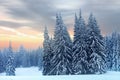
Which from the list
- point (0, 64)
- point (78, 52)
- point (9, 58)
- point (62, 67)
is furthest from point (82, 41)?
point (0, 64)

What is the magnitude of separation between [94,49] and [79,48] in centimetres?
332

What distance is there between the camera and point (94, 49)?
5866cm

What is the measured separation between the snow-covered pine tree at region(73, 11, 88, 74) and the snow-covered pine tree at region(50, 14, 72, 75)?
1.36 metres

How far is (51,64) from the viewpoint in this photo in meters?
64.7

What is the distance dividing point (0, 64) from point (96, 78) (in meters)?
116

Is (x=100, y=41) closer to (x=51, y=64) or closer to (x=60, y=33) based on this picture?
(x=60, y=33)

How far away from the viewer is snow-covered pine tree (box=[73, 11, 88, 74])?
5800 cm

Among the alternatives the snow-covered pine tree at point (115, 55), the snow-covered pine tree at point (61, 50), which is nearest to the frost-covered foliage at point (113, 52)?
the snow-covered pine tree at point (115, 55)

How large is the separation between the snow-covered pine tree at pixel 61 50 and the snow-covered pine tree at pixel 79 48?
136 cm

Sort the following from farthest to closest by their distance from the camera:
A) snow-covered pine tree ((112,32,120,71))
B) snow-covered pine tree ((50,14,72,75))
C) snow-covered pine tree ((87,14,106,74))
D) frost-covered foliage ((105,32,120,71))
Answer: snow-covered pine tree ((112,32,120,71)), frost-covered foliage ((105,32,120,71)), snow-covered pine tree ((50,14,72,75)), snow-covered pine tree ((87,14,106,74))

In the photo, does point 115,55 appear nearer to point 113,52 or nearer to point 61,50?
point 113,52

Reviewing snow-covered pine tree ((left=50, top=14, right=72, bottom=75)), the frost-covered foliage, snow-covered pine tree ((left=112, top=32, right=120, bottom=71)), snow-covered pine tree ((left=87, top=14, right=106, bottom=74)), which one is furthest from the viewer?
snow-covered pine tree ((left=112, top=32, right=120, bottom=71))

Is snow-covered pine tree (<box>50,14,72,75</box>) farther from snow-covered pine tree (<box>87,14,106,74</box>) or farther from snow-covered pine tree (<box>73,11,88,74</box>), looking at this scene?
snow-covered pine tree (<box>87,14,106,74</box>)

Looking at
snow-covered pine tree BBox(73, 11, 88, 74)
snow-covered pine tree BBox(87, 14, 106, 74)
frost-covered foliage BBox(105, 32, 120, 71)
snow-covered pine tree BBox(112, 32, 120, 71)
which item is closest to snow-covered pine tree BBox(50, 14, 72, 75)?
snow-covered pine tree BBox(73, 11, 88, 74)
